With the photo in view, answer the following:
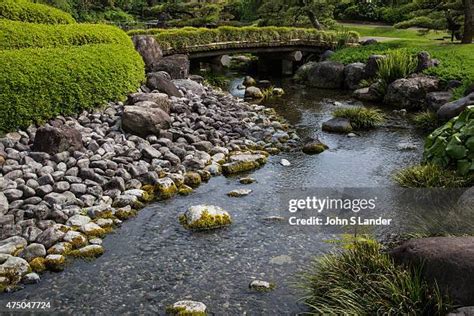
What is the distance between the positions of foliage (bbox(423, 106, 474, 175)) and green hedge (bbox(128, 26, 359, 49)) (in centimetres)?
1649

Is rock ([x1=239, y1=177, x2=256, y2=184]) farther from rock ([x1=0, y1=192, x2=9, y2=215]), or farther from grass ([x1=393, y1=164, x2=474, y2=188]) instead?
rock ([x1=0, y1=192, x2=9, y2=215])

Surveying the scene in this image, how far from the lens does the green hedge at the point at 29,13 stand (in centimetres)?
1609

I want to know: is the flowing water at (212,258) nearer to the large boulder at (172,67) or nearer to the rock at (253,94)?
the large boulder at (172,67)

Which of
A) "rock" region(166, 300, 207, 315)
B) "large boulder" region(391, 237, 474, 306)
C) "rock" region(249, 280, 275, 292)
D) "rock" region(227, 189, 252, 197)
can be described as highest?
"large boulder" region(391, 237, 474, 306)

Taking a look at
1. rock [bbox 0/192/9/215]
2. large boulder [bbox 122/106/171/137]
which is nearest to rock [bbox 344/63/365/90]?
large boulder [bbox 122/106/171/137]

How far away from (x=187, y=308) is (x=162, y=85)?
38.0 ft

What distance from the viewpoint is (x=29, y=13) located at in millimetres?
16766

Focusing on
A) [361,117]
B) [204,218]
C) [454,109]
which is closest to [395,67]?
[361,117]

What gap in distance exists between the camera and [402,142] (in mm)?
14703

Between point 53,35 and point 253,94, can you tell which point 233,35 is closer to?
point 253,94

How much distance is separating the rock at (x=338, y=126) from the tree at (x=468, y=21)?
1223cm

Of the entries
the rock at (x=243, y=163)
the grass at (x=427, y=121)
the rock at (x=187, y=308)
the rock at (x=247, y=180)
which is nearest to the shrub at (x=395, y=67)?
the grass at (x=427, y=121)

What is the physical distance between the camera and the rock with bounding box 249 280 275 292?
7156mm

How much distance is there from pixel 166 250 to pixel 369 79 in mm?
17242
